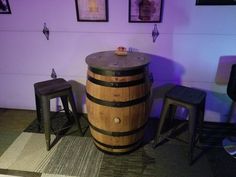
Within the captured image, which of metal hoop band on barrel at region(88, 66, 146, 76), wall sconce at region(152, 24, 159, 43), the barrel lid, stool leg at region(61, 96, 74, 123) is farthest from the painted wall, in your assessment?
metal hoop band on barrel at region(88, 66, 146, 76)

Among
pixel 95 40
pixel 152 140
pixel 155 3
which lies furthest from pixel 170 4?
pixel 152 140

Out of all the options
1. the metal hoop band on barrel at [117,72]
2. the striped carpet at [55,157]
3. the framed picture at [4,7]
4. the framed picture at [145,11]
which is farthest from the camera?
the framed picture at [4,7]

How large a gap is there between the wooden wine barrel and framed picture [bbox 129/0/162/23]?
1.49 feet

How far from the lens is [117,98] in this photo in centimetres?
157

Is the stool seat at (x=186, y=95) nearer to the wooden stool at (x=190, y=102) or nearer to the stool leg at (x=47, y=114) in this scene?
the wooden stool at (x=190, y=102)

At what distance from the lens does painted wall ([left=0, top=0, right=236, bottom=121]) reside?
1.98 meters

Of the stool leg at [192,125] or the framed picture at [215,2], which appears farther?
the framed picture at [215,2]

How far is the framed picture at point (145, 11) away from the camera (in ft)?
6.40

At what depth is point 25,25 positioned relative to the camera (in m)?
2.21

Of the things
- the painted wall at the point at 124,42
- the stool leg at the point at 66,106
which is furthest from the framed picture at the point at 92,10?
the stool leg at the point at 66,106

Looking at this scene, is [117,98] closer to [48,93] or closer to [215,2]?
[48,93]

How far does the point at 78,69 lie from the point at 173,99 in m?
1.22

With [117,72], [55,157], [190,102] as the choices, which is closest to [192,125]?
[190,102]

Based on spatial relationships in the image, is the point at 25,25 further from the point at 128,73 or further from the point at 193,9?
the point at 193,9
